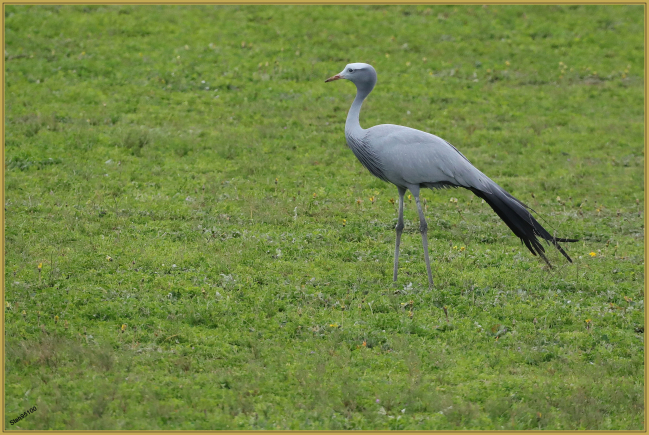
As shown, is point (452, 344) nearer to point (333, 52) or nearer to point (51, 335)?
point (51, 335)

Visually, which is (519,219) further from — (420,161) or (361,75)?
(361,75)

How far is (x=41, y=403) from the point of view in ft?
20.9

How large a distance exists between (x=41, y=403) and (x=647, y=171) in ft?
42.2

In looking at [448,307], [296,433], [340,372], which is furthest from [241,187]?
[296,433]

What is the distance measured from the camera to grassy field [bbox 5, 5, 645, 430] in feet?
22.9

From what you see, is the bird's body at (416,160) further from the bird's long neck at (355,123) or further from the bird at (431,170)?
the bird's long neck at (355,123)

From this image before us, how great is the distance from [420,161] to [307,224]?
8.87 ft

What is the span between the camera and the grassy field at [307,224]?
22.9ft

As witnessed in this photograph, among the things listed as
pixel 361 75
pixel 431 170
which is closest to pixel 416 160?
pixel 431 170

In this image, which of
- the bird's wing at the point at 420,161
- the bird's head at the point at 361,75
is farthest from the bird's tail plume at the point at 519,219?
the bird's head at the point at 361,75

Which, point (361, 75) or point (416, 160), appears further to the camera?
point (361, 75)

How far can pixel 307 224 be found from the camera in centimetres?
1164

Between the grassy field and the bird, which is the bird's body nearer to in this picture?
the bird

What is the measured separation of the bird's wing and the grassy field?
131 cm
